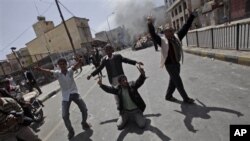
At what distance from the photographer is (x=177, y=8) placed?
145ft

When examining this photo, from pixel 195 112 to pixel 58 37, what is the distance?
36.7 metres

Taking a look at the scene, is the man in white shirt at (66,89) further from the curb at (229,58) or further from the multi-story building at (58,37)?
the multi-story building at (58,37)

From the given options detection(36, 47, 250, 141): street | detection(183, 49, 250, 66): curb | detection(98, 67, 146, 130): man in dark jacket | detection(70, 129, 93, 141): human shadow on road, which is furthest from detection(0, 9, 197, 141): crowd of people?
detection(183, 49, 250, 66): curb

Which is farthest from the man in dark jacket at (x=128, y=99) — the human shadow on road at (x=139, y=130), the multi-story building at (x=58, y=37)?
the multi-story building at (x=58, y=37)

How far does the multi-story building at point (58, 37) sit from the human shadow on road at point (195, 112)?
1282 inches

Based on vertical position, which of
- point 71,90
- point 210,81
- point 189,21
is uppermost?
point 189,21

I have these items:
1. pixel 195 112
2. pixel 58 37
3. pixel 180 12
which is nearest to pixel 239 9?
pixel 180 12

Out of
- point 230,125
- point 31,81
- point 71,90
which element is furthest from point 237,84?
point 31,81

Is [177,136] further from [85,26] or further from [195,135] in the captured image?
[85,26]

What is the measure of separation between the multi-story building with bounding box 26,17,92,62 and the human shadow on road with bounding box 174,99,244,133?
107 ft

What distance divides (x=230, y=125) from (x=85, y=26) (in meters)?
40.5

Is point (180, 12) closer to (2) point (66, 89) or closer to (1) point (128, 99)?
(1) point (128, 99)

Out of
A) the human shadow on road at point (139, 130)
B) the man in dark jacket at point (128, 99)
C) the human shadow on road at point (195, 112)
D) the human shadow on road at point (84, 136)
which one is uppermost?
the man in dark jacket at point (128, 99)

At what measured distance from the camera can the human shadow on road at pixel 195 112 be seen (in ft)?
12.6
